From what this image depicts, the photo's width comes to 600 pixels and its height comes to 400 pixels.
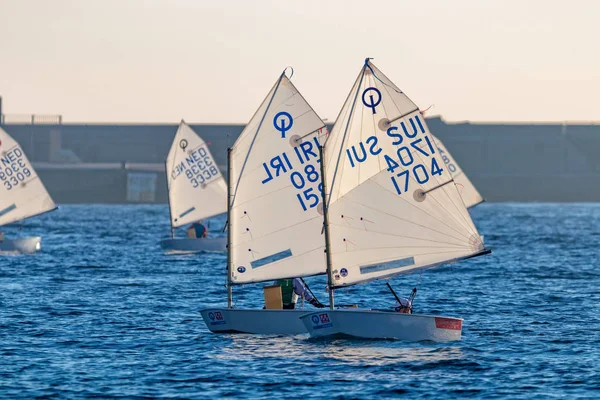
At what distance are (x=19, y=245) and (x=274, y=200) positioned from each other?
42413 millimetres

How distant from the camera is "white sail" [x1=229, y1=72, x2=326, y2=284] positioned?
37.8 m

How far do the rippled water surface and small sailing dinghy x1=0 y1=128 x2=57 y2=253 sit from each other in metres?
3.56

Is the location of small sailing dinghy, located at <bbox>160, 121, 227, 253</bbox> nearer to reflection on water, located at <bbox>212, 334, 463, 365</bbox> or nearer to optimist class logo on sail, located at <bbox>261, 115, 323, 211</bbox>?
optimist class logo on sail, located at <bbox>261, 115, 323, 211</bbox>

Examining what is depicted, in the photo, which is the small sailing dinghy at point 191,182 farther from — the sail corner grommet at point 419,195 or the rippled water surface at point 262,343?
the sail corner grommet at point 419,195

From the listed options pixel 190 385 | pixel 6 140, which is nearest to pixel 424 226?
pixel 190 385

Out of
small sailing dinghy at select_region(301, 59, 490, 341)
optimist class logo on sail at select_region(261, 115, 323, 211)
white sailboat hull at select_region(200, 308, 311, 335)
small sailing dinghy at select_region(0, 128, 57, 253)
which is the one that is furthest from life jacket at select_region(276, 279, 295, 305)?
small sailing dinghy at select_region(0, 128, 57, 253)

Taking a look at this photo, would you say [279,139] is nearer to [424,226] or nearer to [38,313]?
[424,226]

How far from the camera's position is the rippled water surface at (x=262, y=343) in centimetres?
3086

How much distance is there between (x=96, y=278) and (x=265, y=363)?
101ft

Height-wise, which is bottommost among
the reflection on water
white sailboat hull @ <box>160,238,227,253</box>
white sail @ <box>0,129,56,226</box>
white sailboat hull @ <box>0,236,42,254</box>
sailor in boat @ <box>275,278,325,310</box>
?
the reflection on water

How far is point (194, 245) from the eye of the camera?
7919 cm

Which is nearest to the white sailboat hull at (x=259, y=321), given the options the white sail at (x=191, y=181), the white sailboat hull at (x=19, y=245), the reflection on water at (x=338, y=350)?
the reflection on water at (x=338, y=350)

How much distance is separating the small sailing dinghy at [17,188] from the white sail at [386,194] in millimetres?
40140

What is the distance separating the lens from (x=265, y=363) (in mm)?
33469
